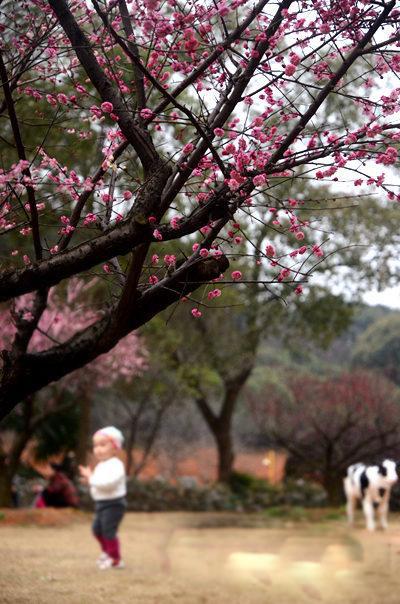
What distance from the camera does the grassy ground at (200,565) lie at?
6637mm

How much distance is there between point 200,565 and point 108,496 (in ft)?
3.97

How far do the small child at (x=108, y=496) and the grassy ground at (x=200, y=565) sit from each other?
257mm

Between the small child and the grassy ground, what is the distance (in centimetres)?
26

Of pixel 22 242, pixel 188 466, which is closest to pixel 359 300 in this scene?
pixel 22 242

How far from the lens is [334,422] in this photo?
18984mm

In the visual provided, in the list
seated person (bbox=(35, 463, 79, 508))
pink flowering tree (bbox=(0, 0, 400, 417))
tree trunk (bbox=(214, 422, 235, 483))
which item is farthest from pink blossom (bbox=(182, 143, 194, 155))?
tree trunk (bbox=(214, 422, 235, 483))

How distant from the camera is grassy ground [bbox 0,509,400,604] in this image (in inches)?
261

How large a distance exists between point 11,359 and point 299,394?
51.7 feet

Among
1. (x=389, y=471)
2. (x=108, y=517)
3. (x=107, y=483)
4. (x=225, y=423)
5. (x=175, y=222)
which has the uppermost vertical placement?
(x=225, y=423)

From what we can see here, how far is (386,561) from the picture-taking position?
27.8 ft

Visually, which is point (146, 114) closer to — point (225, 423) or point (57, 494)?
point (57, 494)

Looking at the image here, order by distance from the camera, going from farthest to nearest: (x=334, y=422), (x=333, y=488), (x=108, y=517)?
1. (x=334, y=422)
2. (x=333, y=488)
3. (x=108, y=517)

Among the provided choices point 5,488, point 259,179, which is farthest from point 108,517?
point 5,488

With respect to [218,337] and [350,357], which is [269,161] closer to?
[218,337]
